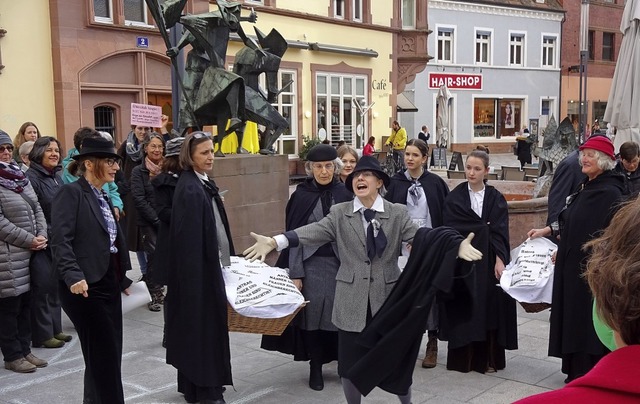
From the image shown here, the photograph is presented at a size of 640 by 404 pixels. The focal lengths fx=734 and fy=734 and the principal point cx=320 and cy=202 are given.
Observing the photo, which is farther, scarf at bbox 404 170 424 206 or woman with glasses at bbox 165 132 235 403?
scarf at bbox 404 170 424 206

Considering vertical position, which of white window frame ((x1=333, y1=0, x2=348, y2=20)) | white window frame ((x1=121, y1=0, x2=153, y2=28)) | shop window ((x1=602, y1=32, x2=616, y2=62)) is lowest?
white window frame ((x1=121, y1=0, x2=153, y2=28))

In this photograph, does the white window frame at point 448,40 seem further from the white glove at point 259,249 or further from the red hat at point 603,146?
the white glove at point 259,249

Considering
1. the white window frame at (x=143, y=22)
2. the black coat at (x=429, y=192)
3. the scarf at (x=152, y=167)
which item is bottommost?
the black coat at (x=429, y=192)

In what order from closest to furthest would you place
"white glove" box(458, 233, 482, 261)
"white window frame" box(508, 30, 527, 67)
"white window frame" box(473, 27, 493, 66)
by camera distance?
1. "white glove" box(458, 233, 482, 261)
2. "white window frame" box(473, 27, 493, 66)
3. "white window frame" box(508, 30, 527, 67)

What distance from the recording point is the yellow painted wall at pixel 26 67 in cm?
1648

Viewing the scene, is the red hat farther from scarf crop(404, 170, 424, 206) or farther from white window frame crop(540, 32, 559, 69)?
white window frame crop(540, 32, 559, 69)

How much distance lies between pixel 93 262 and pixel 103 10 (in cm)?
1552

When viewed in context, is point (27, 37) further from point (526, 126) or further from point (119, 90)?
point (526, 126)

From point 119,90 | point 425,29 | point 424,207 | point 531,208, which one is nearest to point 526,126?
point 425,29

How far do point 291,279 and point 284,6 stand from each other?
20166 mm

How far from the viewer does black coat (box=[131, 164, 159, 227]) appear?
25.5 feet

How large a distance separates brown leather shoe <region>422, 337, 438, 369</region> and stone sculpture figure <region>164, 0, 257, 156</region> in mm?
4398

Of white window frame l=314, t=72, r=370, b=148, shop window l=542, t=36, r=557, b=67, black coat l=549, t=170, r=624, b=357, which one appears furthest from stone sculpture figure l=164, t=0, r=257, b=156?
shop window l=542, t=36, r=557, b=67

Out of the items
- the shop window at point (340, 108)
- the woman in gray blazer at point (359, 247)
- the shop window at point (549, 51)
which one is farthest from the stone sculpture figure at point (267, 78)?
the shop window at point (549, 51)
